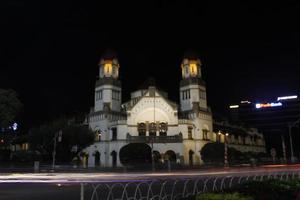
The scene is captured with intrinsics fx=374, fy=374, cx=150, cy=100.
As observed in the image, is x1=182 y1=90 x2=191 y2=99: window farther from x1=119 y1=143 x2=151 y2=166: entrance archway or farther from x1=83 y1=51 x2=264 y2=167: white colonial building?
x1=119 y1=143 x2=151 y2=166: entrance archway

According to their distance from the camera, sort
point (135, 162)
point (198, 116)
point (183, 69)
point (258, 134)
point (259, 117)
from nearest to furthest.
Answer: point (135, 162), point (198, 116), point (183, 69), point (258, 134), point (259, 117)

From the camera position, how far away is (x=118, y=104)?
84.8 meters

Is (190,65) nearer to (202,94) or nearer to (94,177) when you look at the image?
(202,94)

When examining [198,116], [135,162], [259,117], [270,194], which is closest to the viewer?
[270,194]

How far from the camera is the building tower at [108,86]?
3265 inches

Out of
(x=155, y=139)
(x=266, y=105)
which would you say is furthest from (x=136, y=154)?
(x=266, y=105)

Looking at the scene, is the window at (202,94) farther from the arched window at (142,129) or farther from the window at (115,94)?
the window at (115,94)

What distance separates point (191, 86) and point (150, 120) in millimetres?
13331

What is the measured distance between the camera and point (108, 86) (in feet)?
274

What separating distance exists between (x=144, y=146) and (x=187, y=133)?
12.5 meters

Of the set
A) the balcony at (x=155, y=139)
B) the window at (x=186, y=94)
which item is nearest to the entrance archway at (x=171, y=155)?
the balcony at (x=155, y=139)

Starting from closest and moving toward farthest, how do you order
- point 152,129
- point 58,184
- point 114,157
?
1. point 58,184
2. point 114,157
3. point 152,129

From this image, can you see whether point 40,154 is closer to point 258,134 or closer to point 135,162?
point 135,162

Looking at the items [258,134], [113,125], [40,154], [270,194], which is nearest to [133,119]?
[113,125]
